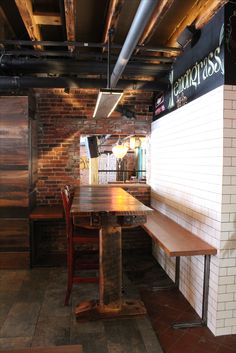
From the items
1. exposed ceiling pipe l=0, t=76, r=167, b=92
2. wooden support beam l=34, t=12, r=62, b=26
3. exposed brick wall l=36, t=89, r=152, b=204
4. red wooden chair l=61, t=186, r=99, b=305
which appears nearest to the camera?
wooden support beam l=34, t=12, r=62, b=26

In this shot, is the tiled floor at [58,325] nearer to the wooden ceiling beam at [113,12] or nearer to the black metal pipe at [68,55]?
the black metal pipe at [68,55]

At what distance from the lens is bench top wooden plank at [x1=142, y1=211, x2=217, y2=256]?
2791 millimetres

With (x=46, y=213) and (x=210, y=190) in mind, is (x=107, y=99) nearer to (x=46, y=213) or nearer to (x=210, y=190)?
(x=210, y=190)

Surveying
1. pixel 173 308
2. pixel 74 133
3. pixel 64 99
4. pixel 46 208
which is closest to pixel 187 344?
pixel 173 308

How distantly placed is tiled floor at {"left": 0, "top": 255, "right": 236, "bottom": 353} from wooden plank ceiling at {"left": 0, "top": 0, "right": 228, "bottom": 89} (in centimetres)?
281

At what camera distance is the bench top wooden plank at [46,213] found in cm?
438

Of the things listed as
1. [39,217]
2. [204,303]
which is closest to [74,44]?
[39,217]

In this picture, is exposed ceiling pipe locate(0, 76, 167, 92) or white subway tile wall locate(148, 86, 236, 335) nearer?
white subway tile wall locate(148, 86, 236, 335)

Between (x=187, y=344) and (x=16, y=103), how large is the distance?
3673 millimetres

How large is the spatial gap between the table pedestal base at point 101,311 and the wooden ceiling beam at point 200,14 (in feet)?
10.1

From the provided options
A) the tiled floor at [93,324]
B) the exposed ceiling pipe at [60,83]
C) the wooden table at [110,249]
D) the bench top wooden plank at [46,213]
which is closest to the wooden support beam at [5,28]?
the exposed ceiling pipe at [60,83]

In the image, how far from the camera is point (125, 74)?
12.8 feet

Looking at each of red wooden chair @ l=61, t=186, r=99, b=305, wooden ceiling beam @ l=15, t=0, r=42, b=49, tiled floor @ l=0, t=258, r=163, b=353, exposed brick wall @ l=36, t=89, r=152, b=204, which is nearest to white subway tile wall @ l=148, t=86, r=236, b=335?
tiled floor @ l=0, t=258, r=163, b=353

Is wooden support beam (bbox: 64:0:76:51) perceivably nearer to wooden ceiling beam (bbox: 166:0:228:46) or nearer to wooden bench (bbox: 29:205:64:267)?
wooden ceiling beam (bbox: 166:0:228:46)
